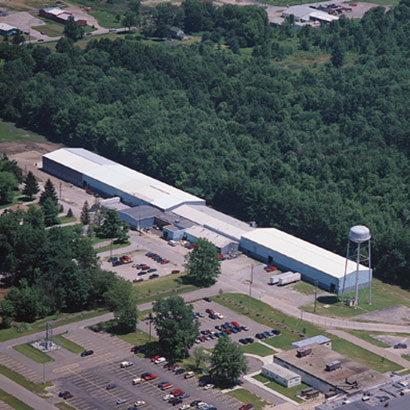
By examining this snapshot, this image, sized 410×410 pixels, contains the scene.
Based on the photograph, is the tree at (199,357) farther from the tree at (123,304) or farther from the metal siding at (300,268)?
the metal siding at (300,268)

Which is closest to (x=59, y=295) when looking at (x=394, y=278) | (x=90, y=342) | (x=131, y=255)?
(x=90, y=342)

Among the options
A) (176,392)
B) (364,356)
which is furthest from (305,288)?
(176,392)

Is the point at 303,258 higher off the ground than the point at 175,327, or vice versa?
the point at 175,327

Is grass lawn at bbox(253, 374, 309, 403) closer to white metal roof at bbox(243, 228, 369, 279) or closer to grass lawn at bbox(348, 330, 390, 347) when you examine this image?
grass lawn at bbox(348, 330, 390, 347)

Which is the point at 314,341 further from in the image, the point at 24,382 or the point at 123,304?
the point at 24,382

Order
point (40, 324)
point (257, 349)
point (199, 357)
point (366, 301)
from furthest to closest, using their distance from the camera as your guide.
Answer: point (366, 301) → point (40, 324) → point (257, 349) → point (199, 357)

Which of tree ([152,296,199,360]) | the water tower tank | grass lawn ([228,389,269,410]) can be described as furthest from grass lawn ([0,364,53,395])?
the water tower tank

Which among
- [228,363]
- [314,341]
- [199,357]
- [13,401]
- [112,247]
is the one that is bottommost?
[13,401]
